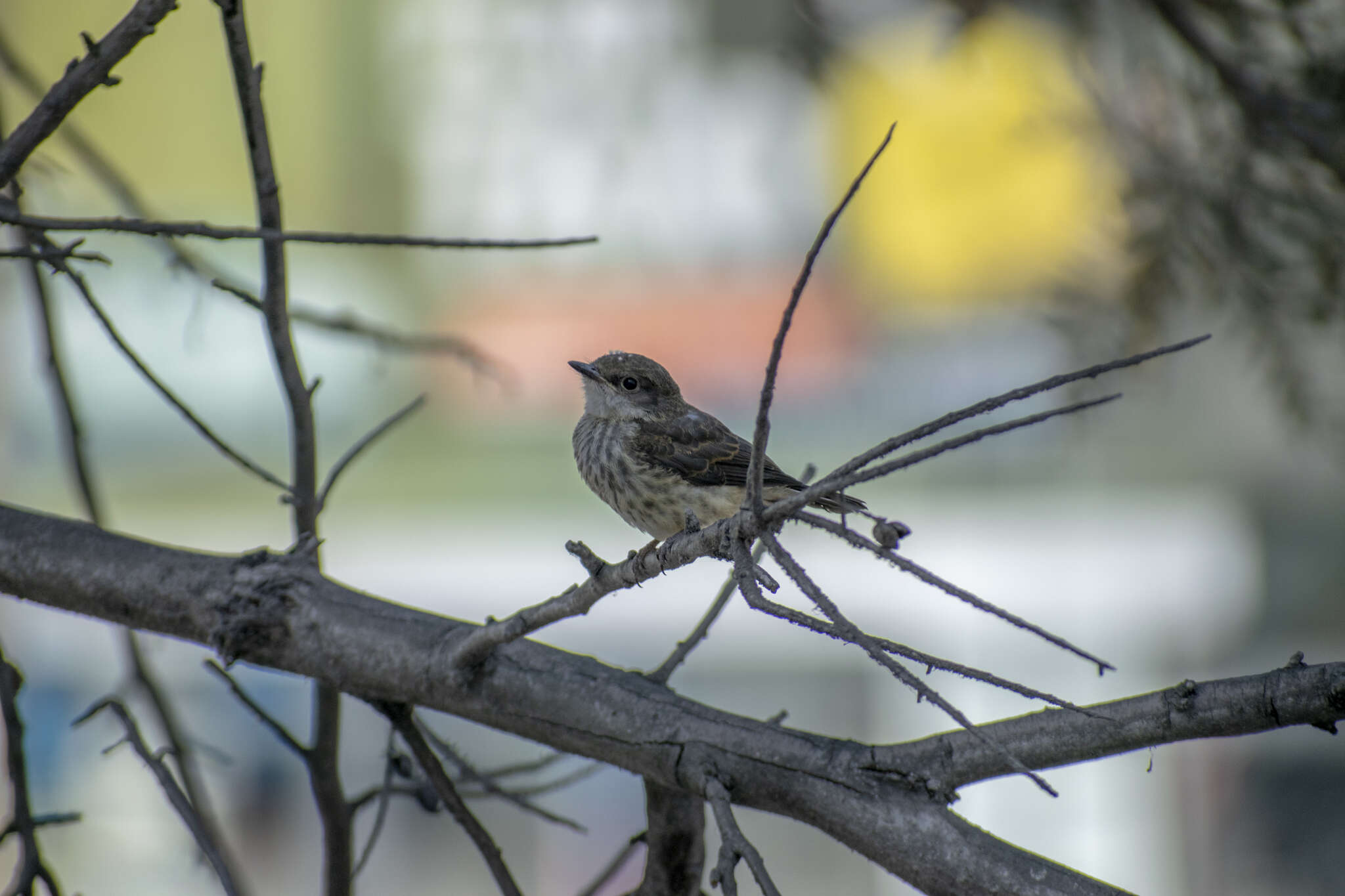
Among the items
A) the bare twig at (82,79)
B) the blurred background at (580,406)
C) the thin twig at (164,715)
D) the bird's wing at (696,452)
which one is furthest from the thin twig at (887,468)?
the blurred background at (580,406)

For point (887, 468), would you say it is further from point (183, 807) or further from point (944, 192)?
point (944, 192)

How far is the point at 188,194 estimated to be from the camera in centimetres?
963

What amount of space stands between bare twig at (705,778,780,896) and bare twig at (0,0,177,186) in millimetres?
1221

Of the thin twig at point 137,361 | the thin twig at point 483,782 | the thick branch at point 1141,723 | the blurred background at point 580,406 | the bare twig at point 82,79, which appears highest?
the blurred background at point 580,406

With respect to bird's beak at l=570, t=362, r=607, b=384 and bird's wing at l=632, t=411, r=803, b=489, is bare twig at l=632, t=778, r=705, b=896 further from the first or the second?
bird's beak at l=570, t=362, r=607, b=384

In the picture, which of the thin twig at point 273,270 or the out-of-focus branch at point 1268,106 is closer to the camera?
the thin twig at point 273,270

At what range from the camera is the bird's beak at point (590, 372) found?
10.8 ft

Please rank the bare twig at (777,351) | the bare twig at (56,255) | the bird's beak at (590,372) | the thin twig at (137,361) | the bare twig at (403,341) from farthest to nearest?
the bird's beak at (590,372) < the bare twig at (403,341) < the thin twig at (137,361) < the bare twig at (56,255) < the bare twig at (777,351)

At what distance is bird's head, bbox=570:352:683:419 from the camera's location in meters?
3.40

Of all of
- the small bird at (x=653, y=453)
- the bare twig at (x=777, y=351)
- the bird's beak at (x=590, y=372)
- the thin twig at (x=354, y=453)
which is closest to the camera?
the bare twig at (x=777, y=351)

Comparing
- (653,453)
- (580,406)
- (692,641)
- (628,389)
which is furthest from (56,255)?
(580,406)

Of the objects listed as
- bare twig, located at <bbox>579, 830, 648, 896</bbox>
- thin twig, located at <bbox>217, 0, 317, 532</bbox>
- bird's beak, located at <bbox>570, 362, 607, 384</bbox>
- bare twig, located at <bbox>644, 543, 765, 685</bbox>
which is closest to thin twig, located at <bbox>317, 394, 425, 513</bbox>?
thin twig, located at <bbox>217, 0, 317, 532</bbox>

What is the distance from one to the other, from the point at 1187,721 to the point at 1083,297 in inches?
73.4

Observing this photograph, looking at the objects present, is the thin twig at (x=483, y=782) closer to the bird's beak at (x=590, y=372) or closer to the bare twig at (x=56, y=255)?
the bare twig at (x=56, y=255)
